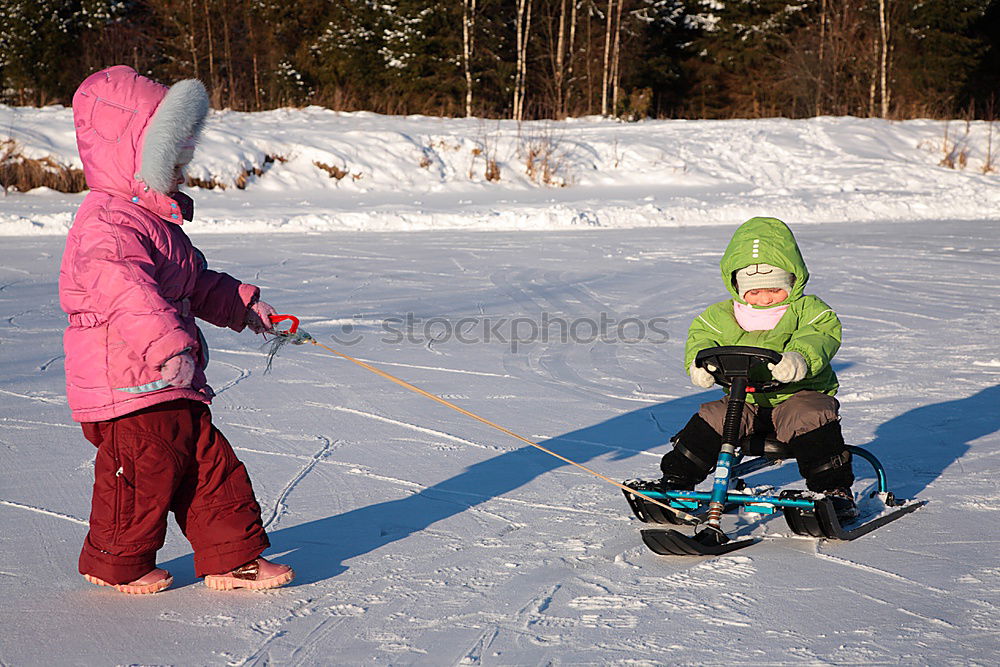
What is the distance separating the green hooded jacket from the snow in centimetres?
58

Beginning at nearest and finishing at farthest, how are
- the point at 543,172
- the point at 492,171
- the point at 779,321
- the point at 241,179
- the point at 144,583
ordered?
the point at 144,583 < the point at 779,321 < the point at 241,179 < the point at 492,171 < the point at 543,172

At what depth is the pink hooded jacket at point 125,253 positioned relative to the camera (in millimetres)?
2678

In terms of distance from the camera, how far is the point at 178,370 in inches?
107

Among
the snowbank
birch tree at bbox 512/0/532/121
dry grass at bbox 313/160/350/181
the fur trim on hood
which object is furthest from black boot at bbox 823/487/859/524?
birch tree at bbox 512/0/532/121

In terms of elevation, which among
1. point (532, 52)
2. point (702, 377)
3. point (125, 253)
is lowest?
point (702, 377)

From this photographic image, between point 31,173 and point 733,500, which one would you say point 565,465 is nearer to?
point 733,500

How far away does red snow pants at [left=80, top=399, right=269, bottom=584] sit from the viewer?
2812mm

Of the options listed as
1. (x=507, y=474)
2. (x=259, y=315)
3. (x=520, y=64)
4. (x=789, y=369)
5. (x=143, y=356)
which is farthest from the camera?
(x=520, y=64)

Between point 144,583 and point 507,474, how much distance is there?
1.68 metres

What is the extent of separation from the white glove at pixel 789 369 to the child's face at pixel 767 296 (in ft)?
1.37

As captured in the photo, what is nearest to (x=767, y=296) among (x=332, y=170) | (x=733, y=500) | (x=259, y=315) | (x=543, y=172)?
(x=733, y=500)

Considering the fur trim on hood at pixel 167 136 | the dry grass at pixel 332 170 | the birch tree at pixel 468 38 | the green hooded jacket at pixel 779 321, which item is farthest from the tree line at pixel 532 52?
the fur trim on hood at pixel 167 136

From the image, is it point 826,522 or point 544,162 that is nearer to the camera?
point 826,522

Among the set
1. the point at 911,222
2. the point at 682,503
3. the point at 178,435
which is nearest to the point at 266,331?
Result: the point at 178,435
